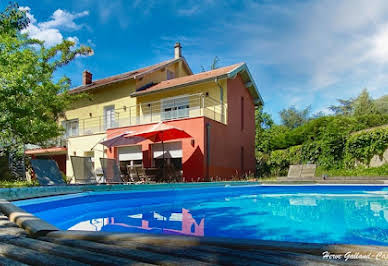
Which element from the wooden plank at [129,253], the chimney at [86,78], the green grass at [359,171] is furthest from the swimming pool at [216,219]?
the chimney at [86,78]

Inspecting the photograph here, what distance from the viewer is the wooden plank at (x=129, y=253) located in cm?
149

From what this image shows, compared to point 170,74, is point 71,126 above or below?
below

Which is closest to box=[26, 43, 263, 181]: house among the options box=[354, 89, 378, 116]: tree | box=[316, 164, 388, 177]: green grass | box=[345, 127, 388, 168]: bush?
box=[316, 164, 388, 177]: green grass

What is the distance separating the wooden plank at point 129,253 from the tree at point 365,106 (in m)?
34.5

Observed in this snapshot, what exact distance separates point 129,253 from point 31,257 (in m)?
0.58

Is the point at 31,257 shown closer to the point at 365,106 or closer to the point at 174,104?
the point at 174,104

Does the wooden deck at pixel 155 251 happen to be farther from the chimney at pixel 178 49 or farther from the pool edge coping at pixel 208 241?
the chimney at pixel 178 49

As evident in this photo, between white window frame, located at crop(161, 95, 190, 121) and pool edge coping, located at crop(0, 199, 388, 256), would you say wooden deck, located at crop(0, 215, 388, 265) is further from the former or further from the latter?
white window frame, located at crop(161, 95, 190, 121)

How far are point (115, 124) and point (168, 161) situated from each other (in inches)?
184

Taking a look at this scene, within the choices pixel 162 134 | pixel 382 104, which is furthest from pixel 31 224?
pixel 382 104

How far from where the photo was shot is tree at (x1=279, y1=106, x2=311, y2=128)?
46188 millimetres

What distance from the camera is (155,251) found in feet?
5.60

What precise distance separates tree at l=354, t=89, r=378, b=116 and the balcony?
904 inches

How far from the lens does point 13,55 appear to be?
1048 cm
